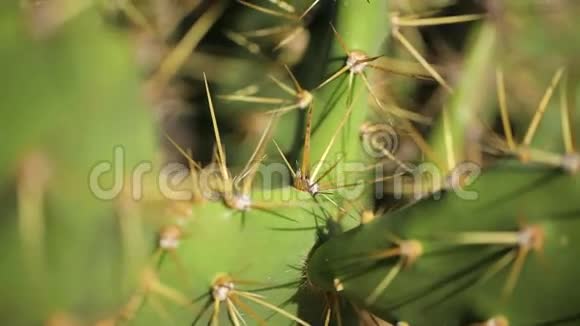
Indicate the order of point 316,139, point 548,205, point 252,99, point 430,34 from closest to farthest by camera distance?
point 548,205 → point 316,139 → point 252,99 → point 430,34

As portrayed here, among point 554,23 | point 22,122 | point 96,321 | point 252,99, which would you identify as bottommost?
point 96,321

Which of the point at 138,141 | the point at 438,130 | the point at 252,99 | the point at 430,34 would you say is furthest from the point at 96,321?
the point at 430,34

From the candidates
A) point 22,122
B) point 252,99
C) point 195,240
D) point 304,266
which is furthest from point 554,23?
point 22,122

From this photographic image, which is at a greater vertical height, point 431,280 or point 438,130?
point 438,130

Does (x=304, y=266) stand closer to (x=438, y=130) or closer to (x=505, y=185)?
(x=505, y=185)

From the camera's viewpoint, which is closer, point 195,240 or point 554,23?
point 195,240

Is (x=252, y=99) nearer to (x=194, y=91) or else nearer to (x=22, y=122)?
(x=194, y=91)

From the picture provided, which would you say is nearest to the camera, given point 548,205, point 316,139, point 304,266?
point 548,205
